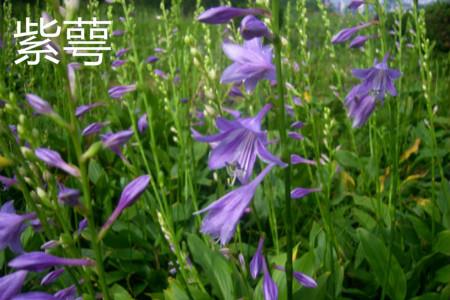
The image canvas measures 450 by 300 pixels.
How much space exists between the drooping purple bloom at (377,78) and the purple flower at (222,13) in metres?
1.03

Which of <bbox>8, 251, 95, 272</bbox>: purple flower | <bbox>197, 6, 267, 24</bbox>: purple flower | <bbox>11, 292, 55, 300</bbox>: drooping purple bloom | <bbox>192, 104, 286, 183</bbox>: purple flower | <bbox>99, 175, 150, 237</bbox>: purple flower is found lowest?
<bbox>11, 292, 55, 300</bbox>: drooping purple bloom

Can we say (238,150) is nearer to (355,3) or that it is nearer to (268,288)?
(268,288)

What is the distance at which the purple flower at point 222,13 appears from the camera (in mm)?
1310

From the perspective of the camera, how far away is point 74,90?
1.18 meters

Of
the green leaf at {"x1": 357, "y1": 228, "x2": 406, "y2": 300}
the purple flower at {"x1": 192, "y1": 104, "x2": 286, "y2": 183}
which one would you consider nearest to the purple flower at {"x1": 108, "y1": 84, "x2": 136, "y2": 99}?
the purple flower at {"x1": 192, "y1": 104, "x2": 286, "y2": 183}

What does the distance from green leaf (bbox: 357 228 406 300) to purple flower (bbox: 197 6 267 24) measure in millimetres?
1234

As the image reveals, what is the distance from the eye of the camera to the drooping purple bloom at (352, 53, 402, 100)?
7.31 feet

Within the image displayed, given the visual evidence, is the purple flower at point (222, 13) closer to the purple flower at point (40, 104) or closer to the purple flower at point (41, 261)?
the purple flower at point (40, 104)

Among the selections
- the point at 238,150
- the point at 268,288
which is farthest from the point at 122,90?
the point at 268,288

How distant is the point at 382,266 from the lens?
2191mm

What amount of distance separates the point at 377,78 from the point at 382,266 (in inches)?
32.3

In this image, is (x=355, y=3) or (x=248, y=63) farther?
(x=355, y=3)

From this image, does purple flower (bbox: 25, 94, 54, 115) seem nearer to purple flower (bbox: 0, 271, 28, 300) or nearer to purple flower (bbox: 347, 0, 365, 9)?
purple flower (bbox: 0, 271, 28, 300)

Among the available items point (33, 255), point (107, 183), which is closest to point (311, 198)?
point (107, 183)
